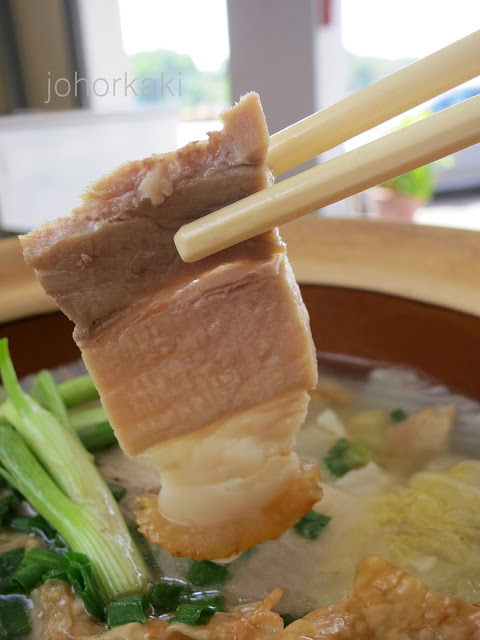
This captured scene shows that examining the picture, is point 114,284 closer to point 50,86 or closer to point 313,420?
point 313,420

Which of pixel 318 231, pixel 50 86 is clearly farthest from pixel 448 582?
pixel 50 86

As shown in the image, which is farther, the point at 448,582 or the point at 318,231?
the point at 318,231

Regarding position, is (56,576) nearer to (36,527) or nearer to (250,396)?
(36,527)

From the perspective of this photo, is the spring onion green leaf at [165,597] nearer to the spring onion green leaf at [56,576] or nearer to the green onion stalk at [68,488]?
the green onion stalk at [68,488]

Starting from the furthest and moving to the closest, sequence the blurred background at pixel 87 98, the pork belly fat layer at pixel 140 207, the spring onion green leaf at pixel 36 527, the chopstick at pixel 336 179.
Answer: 1. the blurred background at pixel 87 98
2. the spring onion green leaf at pixel 36 527
3. the pork belly fat layer at pixel 140 207
4. the chopstick at pixel 336 179

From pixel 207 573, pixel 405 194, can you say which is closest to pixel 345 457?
pixel 207 573

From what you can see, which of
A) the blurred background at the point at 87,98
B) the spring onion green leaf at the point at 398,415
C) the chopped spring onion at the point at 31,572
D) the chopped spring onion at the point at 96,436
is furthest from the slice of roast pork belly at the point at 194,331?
the blurred background at the point at 87,98

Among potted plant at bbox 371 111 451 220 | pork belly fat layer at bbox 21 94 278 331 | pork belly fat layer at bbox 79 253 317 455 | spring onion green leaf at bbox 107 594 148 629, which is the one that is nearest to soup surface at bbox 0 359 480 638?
spring onion green leaf at bbox 107 594 148 629
